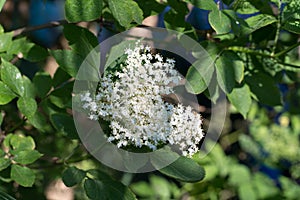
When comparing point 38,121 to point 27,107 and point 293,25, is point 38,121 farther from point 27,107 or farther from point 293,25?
point 293,25

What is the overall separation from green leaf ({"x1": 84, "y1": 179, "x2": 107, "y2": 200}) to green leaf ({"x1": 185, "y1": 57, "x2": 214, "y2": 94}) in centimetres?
23

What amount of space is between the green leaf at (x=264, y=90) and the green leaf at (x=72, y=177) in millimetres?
439

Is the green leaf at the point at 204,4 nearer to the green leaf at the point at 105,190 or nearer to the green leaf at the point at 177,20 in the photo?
the green leaf at the point at 177,20

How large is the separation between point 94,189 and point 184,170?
0.16 m

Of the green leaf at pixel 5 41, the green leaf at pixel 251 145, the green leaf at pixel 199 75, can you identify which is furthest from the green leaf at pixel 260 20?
the green leaf at pixel 251 145

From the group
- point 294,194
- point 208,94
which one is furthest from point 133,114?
point 294,194

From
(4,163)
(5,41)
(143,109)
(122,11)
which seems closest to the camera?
(143,109)

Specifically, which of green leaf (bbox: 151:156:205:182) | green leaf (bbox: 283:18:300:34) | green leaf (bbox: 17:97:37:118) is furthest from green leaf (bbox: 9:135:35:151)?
green leaf (bbox: 283:18:300:34)

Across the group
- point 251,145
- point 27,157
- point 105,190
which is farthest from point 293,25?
point 251,145

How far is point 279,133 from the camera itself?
1.75m

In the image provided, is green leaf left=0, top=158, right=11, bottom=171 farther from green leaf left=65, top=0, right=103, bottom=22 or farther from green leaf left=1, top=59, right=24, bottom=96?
green leaf left=65, top=0, right=103, bottom=22

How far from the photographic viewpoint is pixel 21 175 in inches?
38.3

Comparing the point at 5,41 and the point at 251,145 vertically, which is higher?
the point at 5,41

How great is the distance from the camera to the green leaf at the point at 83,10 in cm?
87
